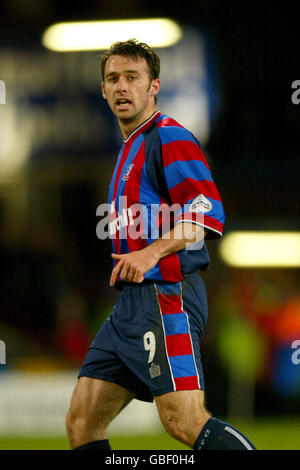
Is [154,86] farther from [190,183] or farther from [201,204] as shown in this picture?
[201,204]

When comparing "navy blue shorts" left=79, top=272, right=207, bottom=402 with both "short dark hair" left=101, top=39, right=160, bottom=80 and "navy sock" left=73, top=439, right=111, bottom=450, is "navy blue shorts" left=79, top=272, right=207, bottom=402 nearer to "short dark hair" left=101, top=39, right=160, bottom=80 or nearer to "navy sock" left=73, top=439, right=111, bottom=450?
"navy sock" left=73, top=439, right=111, bottom=450

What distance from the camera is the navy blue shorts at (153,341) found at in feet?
9.34

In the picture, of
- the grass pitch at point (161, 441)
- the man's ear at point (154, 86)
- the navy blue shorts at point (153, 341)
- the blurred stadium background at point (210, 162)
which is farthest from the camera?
the blurred stadium background at point (210, 162)

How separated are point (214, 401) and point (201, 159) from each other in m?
6.54

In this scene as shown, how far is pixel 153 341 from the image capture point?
2908mm

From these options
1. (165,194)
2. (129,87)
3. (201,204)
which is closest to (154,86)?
(129,87)

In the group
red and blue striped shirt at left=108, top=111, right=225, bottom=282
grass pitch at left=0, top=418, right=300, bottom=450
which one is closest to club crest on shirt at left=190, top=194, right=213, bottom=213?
red and blue striped shirt at left=108, top=111, right=225, bottom=282

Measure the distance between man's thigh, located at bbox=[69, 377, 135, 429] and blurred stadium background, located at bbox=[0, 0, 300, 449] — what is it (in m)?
5.54

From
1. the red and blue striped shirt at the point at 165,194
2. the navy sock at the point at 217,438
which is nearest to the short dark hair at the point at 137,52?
the red and blue striped shirt at the point at 165,194

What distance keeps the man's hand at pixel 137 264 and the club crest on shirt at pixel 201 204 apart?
25cm

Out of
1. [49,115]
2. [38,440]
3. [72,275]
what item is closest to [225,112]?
[49,115]

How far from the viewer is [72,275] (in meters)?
10.8

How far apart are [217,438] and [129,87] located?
1574mm

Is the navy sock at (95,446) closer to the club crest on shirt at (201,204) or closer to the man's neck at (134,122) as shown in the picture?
the club crest on shirt at (201,204)
